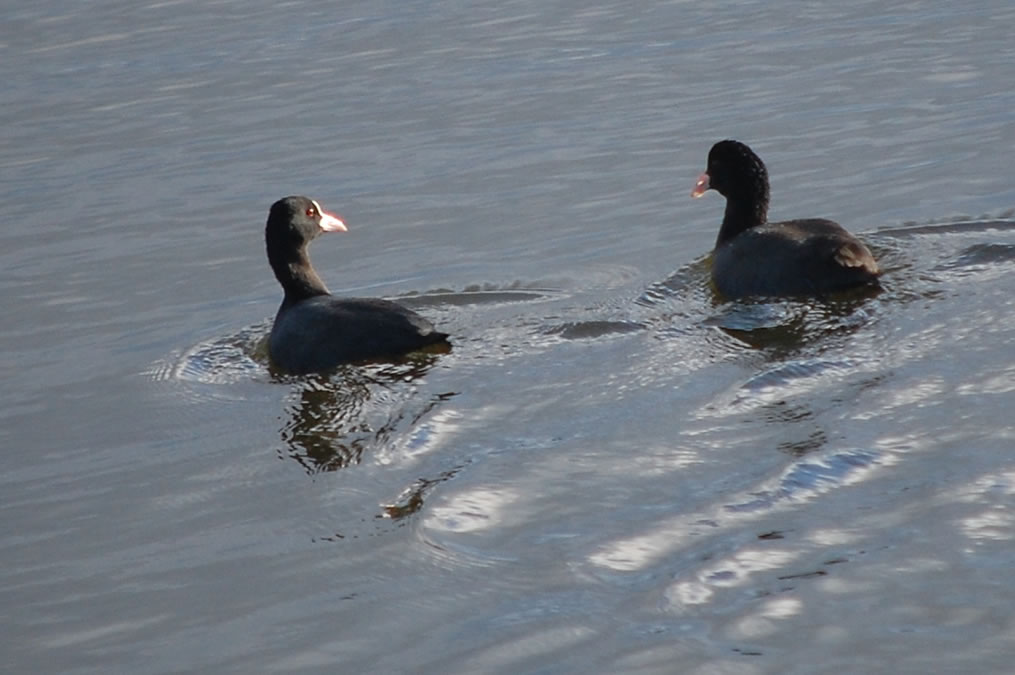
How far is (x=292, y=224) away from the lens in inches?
398

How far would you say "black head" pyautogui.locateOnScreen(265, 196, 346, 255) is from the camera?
1006 cm

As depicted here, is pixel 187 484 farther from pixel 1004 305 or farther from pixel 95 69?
pixel 95 69

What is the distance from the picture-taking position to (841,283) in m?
9.02

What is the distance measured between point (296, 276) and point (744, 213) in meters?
2.90

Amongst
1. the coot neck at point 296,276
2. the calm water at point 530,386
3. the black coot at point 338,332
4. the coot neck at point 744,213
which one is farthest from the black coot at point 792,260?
the coot neck at point 296,276

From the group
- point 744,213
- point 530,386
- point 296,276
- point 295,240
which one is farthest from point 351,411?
point 744,213

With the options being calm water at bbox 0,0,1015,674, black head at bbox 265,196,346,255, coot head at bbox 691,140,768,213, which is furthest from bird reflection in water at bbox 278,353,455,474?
coot head at bbox 691,140,768,213

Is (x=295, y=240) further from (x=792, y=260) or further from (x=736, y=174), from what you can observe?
(x=792, y=260)

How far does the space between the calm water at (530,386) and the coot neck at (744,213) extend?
340mm

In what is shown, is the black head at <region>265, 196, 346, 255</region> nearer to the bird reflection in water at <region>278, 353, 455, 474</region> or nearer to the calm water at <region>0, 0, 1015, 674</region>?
the calm water at <region>0, 0, 1015, 674</region>

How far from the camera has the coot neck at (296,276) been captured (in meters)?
9.87

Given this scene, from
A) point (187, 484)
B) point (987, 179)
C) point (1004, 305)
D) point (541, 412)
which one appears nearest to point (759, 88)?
point (987, 179)

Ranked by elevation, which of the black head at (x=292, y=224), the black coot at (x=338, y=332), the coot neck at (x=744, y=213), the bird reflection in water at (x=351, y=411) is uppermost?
the black head at (x=292, y=224)

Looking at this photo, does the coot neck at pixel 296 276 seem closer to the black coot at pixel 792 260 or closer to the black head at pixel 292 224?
the black head at pixel 292 224
